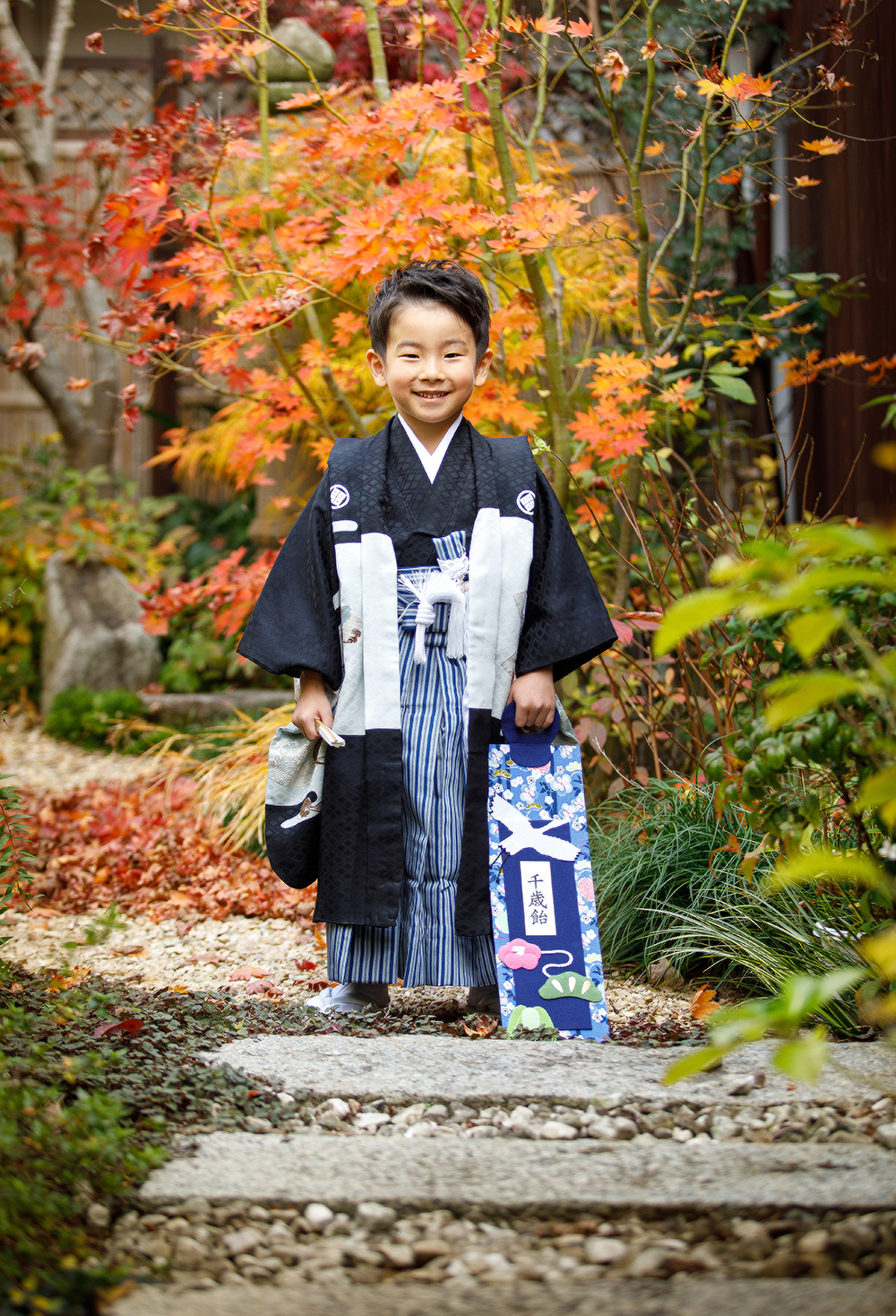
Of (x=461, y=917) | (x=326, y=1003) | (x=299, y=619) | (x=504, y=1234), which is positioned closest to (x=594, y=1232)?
(x=504, y=1234)

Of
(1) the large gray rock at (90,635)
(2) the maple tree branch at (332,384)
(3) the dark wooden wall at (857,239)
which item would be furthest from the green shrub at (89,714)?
(3) the dark wooden wall at (857,239)

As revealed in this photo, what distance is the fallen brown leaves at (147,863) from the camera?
3.42 metres

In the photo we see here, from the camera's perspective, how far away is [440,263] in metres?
2.54

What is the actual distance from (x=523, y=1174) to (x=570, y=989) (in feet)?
2.45

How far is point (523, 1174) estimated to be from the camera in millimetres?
1519

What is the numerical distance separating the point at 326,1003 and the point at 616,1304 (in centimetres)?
131

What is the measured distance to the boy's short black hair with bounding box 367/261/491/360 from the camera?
238 centimetres

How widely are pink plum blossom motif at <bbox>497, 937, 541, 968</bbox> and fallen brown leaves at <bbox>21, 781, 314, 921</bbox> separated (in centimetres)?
114

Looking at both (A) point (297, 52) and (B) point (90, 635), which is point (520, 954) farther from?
(A) point (297, 52)

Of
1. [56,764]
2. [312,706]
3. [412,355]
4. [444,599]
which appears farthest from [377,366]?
[56,764]

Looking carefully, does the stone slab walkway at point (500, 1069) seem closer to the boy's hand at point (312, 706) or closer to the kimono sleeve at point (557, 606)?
the boy's hand at point (312, 706)

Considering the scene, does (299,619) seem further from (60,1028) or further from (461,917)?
(60,1028)

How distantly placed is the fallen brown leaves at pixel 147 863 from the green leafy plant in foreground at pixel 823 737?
1.59 metres

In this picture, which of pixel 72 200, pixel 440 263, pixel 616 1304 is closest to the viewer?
pixel 616 1304
